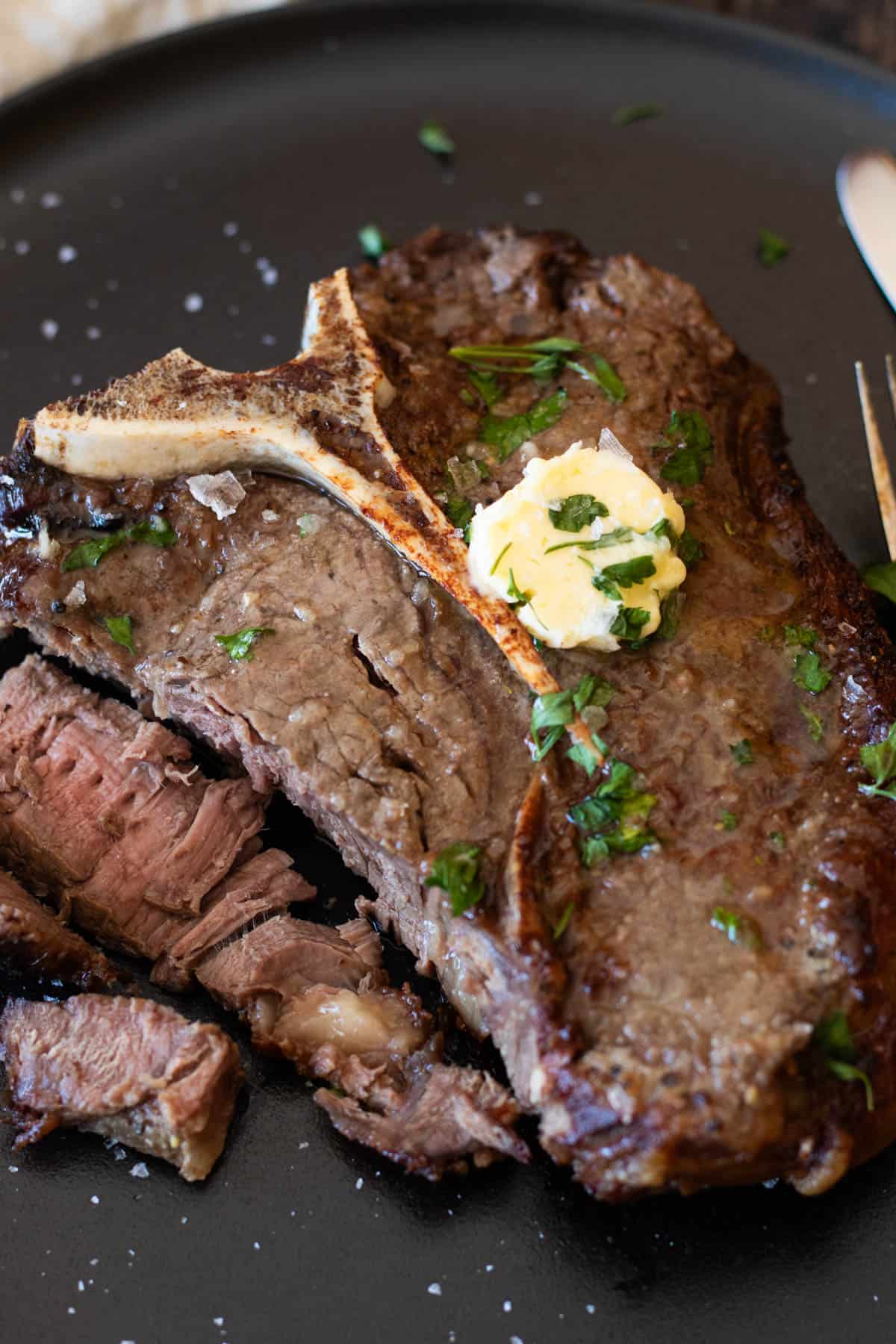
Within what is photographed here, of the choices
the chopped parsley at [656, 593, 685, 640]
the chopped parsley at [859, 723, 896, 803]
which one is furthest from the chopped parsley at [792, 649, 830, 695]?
the chopped parsley at [656, 593, 685, 640]

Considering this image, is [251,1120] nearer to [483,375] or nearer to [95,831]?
[95,831]

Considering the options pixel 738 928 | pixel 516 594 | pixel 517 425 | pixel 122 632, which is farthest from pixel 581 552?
pixel 122 632

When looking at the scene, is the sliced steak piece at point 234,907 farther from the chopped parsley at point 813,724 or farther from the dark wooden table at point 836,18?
the dark wooden table at point 836,18

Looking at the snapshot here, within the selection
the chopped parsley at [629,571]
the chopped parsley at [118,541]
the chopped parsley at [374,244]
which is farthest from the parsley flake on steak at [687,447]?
the chopped parsley at [374,244]

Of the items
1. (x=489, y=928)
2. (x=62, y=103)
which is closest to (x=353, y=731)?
(x=489, y=928)

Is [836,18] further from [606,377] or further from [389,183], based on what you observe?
[606,377]

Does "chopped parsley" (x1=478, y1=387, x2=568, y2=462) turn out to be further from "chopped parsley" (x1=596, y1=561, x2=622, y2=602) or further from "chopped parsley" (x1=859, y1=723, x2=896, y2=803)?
"chopped parsley" (x1=859, y1=723, x2=896, y2=803)
